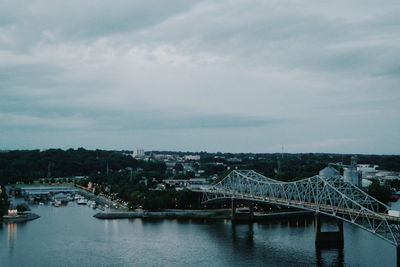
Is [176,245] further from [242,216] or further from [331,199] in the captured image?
[242,216]

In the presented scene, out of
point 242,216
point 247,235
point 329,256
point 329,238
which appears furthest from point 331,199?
point 242,216

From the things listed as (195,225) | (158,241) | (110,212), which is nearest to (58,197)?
(110,212)

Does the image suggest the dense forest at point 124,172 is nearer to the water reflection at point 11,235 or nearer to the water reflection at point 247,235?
the water reflection at point 247,235

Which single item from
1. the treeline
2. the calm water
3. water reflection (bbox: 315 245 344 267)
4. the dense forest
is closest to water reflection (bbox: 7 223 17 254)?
the calm water

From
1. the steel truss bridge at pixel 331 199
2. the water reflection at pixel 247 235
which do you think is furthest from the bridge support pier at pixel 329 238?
the water reflection at pixel 247 235

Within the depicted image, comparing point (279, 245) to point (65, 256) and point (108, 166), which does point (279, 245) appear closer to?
point (65, 256)

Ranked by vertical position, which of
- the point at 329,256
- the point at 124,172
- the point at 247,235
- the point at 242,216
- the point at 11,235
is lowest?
the point at 329,256
